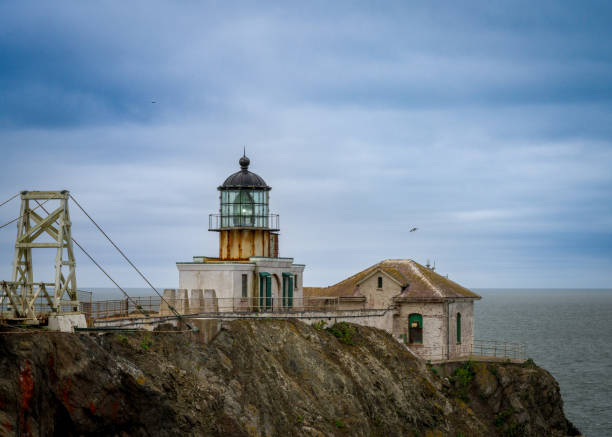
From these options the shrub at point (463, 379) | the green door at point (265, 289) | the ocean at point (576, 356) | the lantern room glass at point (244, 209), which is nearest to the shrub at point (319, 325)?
the green door at point (265, 289)

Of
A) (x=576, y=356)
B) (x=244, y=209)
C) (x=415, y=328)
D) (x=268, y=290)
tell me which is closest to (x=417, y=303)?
(x=415, y=328)

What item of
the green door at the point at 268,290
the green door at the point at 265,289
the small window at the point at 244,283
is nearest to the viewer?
the small window at the point at 244,283


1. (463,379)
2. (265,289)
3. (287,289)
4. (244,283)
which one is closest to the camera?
(244,283)

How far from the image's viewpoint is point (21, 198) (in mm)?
27250

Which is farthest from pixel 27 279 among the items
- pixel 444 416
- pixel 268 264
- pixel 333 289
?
pixel 333 289

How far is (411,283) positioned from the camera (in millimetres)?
47969

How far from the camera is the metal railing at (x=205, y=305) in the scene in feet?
108

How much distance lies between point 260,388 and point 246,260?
12.9 meters

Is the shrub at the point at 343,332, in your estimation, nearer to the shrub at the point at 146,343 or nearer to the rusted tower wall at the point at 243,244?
the rusted tower wall at the point at 243,244

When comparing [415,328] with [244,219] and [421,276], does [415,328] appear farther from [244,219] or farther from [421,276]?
[244,219]

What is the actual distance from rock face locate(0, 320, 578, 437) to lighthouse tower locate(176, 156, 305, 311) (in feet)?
14.8

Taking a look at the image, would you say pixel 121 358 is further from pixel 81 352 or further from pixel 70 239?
pixel 70 239

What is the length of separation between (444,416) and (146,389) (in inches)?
749

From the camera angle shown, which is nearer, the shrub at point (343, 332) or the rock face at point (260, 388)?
the rock face at point (260, 388)
